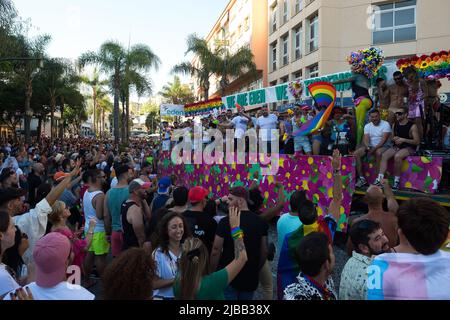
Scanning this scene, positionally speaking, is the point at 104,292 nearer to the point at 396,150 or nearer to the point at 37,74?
the point at 396,150

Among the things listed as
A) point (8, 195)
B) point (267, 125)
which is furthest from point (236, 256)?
point (267, 125)

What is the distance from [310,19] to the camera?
937 inches

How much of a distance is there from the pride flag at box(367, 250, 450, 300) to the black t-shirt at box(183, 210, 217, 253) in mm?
1885

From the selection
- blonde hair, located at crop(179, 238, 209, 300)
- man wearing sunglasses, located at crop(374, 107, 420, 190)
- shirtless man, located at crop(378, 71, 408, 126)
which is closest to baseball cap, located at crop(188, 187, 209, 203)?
blonde hair, located at crop(179, 238, 209, 300)

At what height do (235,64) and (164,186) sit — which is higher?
(235,64)

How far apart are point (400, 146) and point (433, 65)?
1737 millimetres

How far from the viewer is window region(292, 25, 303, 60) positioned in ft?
82.4

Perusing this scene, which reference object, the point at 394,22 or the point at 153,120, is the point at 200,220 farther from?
the point at 153,120

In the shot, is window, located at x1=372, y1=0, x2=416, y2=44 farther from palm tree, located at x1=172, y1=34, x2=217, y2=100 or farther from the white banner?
palm tree, located at x1=172, y1=34, x2=217, y2=100

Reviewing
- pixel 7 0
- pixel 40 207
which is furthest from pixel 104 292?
pixel 7 0

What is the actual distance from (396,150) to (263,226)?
3.74 meters

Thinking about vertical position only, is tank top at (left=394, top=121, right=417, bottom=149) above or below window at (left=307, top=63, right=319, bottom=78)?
below

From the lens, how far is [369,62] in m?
7.70

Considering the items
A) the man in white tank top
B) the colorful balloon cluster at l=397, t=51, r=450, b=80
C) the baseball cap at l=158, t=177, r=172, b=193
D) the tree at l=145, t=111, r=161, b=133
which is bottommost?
the man in white tank top
